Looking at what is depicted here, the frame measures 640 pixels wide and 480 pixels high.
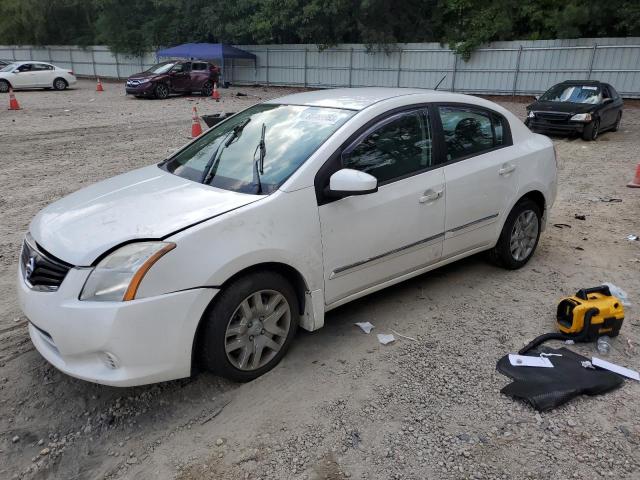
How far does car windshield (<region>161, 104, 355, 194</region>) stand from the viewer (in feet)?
10.9

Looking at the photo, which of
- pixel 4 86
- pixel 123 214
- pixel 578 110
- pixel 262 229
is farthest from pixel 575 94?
pixel 4 86

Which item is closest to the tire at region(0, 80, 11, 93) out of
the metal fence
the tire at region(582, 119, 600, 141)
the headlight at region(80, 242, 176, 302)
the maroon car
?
the maroon car

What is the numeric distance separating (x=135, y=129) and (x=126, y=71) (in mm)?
28051

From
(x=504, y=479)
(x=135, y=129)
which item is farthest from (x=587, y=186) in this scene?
(x=135, y=129)

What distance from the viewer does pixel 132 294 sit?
259 cm

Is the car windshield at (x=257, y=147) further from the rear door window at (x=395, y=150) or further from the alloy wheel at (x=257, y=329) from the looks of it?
the alloy wheel at (x=257, y=329)

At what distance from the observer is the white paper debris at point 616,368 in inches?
127

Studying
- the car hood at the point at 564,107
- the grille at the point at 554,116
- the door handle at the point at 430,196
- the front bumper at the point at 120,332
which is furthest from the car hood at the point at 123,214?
the car hood at the point at 564,107

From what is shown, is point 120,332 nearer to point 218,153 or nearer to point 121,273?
point 121,273

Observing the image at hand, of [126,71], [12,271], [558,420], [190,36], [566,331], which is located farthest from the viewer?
[126,71]

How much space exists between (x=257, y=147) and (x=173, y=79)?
20.8 metres

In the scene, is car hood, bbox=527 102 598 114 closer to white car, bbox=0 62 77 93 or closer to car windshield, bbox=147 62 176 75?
car windshield, bbox=147 62 176 75

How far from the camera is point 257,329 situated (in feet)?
10.2

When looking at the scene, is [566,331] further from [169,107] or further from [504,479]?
[169,107]
